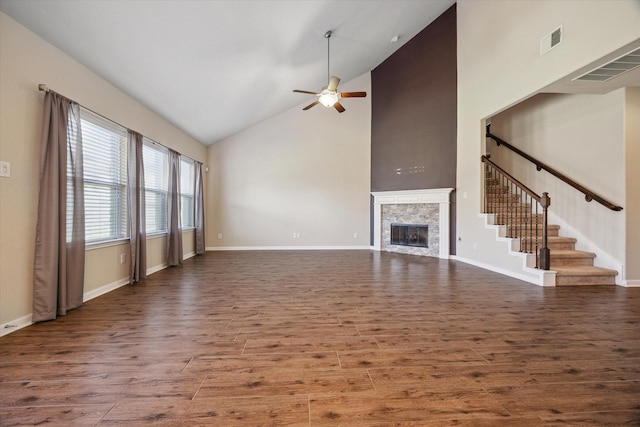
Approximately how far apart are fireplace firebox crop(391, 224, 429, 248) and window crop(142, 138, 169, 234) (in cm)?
514

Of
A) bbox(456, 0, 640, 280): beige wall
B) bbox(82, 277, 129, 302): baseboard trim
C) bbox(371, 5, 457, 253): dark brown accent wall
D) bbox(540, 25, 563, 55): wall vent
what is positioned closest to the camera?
bbox(456, 0, 640, 280): beige wall

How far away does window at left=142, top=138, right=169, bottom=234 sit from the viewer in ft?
14.4

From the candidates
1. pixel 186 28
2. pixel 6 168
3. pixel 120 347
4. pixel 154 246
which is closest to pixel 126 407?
pixel 120 347

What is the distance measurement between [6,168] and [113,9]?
165cm

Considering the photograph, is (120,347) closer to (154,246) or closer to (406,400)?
(406,400)

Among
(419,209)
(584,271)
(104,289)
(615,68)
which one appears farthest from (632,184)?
(104,289)

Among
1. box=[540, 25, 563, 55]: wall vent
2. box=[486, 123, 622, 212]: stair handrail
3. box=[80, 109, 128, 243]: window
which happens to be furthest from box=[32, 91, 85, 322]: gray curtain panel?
box=[486, 123, 622, 212]: stair handrail

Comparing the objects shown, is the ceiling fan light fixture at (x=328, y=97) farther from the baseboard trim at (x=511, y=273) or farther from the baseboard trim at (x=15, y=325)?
the baseboard trim at (x=15, y=325)

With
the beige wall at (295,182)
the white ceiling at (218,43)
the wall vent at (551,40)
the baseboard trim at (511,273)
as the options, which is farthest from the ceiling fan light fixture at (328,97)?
the baseboard trim at (511,273)

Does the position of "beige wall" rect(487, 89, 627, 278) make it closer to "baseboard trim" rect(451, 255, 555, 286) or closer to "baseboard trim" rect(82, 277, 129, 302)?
"baseboard trim" rect(451, 255, 555, 286)

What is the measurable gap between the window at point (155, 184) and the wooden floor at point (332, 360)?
170 cm

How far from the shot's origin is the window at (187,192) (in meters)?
5.86

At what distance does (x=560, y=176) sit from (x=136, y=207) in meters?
6.66

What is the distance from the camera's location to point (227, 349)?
75.3 inches
